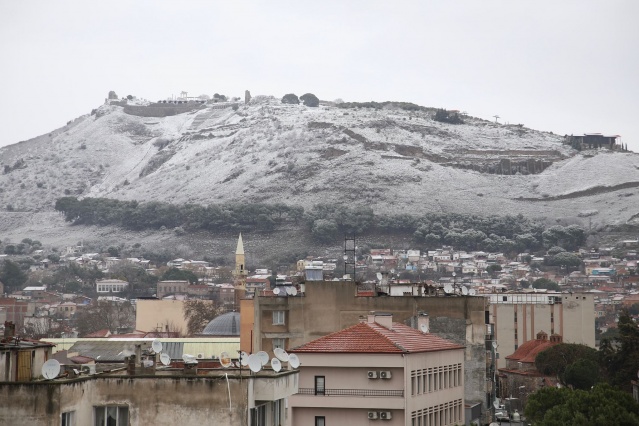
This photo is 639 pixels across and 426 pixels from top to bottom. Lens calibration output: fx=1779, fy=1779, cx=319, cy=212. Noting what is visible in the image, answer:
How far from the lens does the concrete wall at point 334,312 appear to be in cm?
5231

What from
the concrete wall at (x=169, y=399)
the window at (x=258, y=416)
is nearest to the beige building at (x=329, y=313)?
the window at (x=258, y=416)

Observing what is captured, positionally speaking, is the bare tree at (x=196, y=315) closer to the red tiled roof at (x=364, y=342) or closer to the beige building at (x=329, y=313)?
the beige building at (x=329, y=313)

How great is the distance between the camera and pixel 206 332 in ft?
413

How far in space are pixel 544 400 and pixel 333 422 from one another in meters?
24.8

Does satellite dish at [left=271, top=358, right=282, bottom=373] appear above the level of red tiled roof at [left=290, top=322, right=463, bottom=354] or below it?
above

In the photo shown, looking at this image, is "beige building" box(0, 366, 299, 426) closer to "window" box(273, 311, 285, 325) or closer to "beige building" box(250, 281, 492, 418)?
"beige building" box(250, 281, 492, 418)

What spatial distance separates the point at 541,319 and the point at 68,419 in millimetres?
137366

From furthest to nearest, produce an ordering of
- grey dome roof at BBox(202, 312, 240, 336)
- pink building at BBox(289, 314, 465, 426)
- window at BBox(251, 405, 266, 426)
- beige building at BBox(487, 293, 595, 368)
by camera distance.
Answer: beige building at BBox(487, 293, 595, 368), grey dome roof at BBox(202, 312, 240, 336), pink building at BBox(289, 314, 465, 426), window at BBox(251, 405, 266, 426)

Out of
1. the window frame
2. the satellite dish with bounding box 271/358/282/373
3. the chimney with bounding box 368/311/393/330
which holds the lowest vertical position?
the window frame

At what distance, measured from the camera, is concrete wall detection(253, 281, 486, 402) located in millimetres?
52312

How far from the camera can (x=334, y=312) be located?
5244 centimetres

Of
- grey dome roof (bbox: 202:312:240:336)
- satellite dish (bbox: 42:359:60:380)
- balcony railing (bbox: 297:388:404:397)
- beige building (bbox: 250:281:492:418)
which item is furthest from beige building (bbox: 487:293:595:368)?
Result: satellite dish (bbox: 42:359:60:380)

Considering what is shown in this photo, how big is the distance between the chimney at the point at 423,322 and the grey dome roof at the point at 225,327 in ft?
238

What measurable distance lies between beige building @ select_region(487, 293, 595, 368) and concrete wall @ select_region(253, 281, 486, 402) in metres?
100.0
